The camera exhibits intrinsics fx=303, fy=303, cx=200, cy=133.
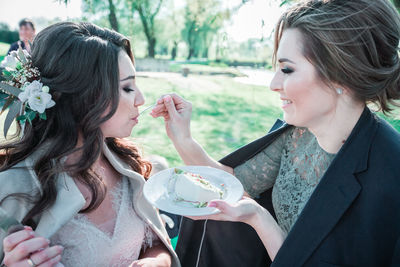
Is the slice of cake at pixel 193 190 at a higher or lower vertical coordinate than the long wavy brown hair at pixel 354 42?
lower

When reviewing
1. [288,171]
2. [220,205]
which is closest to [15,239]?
[220,205]

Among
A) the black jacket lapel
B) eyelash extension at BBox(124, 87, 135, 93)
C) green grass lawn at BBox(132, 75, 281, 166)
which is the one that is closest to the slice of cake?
the black jacket lapel

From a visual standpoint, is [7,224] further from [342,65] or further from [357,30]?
[357,30]

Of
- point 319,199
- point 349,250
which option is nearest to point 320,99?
point 319,199

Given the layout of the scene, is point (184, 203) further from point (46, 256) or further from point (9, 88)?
point (9, 88)

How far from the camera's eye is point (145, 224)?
6.26 feet

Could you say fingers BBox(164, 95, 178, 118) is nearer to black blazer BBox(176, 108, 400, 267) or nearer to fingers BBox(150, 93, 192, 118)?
fingers BBox(150, 93, 192, 118)

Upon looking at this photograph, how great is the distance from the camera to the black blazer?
1.39 m

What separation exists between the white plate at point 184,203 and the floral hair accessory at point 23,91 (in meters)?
0.67

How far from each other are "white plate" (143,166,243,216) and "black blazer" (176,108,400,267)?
390 millimetres

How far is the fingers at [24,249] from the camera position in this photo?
1.24 meters

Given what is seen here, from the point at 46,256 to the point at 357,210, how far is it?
56.4 inches

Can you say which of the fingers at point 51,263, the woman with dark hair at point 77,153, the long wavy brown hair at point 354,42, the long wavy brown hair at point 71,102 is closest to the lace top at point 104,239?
the woman with dark hair at point 77,153

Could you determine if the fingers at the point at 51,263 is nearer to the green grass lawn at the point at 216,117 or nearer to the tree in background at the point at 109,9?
the tree in background at the point at 109,9
